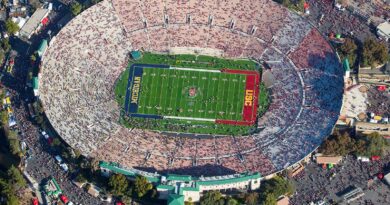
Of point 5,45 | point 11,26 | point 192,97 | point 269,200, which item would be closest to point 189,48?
point 192,97

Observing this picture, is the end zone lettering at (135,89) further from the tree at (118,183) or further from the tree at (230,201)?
the tree at (230,201)

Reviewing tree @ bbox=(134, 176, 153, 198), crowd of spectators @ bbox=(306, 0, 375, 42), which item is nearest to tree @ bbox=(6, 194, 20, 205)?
tree @ bbox=(134, 176, 153, 198)

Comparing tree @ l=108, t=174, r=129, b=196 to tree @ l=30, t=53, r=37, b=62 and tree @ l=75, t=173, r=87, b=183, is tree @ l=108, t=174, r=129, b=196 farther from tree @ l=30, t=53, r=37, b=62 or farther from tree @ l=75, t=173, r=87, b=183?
tree @ l=30, t=53, r=37, b=62

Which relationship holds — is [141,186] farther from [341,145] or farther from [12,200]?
[341,145]

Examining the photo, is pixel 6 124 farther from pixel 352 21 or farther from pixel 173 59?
pixel 352 21

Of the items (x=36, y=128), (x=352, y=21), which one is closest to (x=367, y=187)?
(x=352, y=21)
